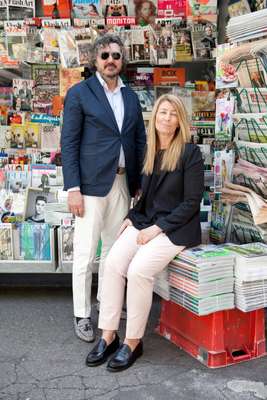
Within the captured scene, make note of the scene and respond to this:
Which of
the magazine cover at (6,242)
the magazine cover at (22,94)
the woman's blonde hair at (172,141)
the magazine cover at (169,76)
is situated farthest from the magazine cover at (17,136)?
the woman's blonde hair at (172,141)

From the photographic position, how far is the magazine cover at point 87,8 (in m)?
3.75

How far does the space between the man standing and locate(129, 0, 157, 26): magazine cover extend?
940 mm

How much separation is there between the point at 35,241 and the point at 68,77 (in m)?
1.29

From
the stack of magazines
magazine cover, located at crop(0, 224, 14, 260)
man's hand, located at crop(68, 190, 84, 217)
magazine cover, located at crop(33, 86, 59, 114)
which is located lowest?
magazine cover, located at crop(0, 224, 14, 260)

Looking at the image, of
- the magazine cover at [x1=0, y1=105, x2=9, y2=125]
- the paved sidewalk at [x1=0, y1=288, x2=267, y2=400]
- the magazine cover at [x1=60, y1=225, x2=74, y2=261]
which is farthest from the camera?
the magazine cover at [x1=0, y1=105, x2=9, y2=125]

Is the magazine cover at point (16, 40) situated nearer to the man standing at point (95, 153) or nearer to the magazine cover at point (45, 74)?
the magazine cover at point (45, 74)

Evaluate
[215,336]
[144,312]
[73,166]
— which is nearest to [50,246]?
[73,166]

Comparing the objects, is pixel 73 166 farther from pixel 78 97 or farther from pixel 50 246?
pixel 50 246

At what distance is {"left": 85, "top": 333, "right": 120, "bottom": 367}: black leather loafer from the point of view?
2.63 meters

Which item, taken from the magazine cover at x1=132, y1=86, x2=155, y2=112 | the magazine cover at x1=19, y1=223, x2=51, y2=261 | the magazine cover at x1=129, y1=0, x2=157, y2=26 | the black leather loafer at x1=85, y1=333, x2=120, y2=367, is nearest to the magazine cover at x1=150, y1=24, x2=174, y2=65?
the magazine cover at x1=129, y1=0, x2=157, y2=26

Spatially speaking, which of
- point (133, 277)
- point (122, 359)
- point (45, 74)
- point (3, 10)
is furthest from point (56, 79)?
point (122, 359)

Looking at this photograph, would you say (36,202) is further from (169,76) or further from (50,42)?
(169,76)

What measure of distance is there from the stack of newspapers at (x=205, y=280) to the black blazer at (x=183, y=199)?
122 mm

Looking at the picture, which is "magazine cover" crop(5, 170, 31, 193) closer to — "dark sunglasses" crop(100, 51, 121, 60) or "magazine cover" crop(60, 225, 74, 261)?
"magazine cover" crop(60, 225, 74, 261)
